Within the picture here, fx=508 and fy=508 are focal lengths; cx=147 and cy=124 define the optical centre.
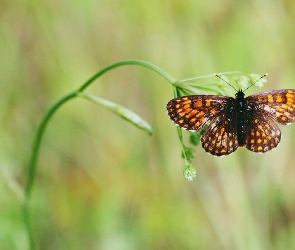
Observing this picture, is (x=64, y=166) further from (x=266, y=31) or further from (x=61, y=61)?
(x=266, y=31)

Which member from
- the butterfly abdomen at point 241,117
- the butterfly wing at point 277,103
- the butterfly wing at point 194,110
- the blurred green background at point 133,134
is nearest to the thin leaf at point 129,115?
the butterfly wing at point 194,110

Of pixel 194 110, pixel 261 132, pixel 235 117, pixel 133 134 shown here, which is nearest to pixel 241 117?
pixel 235 117

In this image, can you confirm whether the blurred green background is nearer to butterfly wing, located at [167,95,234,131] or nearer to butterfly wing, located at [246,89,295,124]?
butterfly wing, located at [246,89,295,124]

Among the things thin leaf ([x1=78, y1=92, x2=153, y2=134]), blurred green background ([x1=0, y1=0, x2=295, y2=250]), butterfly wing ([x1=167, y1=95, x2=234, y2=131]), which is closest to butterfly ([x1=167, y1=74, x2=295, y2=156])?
butterfly wing ([x1=167, y1=95, x2=234, y2=131])

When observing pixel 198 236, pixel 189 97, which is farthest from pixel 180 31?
pixel 189 97

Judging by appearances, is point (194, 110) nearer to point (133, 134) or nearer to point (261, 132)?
point (261, 132)

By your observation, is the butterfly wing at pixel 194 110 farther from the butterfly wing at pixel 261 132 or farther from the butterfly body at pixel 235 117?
the butterfly wing at pixel 261 132

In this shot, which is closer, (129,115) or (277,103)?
(277,103)
